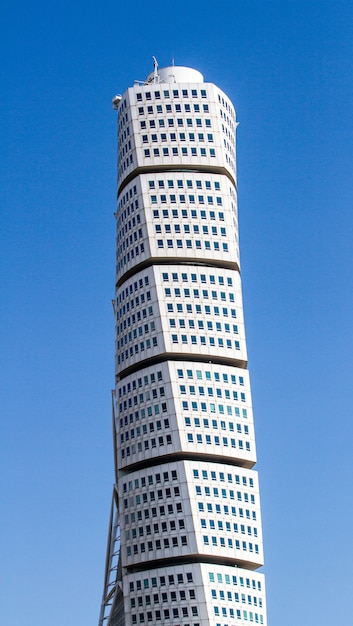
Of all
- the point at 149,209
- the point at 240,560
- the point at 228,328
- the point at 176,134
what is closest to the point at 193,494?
the point at 240,560

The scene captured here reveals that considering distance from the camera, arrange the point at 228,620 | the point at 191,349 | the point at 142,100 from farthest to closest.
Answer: the point at 142,100 < the point at 191,349 < the point at 228,620

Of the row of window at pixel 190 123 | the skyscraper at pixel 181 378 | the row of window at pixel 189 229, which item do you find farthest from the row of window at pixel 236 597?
the row of window at pixel 190 123

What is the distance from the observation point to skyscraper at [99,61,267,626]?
431ft

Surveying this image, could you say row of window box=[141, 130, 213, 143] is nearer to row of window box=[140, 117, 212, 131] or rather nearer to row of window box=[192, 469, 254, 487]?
row of window box=[140, 117, 212, 131]

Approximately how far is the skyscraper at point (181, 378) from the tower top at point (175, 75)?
0.24 metres

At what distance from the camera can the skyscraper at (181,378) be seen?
131375 millimetres

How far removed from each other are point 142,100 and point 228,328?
103 feet

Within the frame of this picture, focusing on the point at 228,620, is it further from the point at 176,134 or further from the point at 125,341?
the point at 176,134

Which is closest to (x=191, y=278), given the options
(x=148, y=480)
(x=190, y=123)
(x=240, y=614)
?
(x=190, y=123)

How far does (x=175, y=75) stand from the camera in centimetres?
15200

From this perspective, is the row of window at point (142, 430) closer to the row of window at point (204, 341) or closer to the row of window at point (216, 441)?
the row of window at point (216, 441)

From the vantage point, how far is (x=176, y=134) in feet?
479

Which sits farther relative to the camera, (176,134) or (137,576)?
(176,134)

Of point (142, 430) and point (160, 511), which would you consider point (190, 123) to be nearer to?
point (142, 430)
